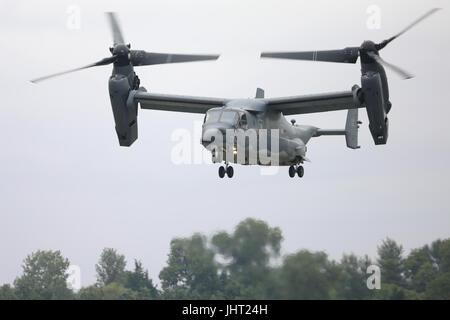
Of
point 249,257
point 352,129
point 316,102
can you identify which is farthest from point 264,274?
point 352,129

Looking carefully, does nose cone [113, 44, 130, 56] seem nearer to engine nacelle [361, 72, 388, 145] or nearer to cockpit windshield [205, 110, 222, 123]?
cockpit windshield [205, 110, 222, 123]

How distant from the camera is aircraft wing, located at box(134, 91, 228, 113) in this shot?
44722mm

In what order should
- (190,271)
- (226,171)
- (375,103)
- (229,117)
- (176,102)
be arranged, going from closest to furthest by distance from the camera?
1. (190,271)
2. (375,103)
3. (229,117)
4. (226,171)
5. (176,102)

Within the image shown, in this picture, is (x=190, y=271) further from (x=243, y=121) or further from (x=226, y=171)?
(x=243, y=121)

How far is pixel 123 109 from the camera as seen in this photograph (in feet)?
145

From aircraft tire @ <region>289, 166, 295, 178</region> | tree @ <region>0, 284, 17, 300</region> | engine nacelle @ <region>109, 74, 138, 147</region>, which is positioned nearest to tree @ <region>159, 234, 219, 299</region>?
engine nacelle @ <region>109, 74, 138, 147</region>

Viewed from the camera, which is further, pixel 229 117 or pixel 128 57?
pixel 128 57

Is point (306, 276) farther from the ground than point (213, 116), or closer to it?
closer to it

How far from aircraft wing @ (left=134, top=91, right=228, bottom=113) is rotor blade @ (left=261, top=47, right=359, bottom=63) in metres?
2.75

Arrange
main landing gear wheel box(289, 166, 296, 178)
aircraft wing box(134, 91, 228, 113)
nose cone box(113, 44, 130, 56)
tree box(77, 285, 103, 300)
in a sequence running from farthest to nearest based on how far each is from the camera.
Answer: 1. main landing gear wheel box(289, 166, 296, 178)
2. aircraft wing box(134, 91, 228, 113)
3. nose cone box(113, 44, 130, 56)
4. tree box(77, 285, 103, 300)

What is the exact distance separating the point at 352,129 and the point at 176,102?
8007mm

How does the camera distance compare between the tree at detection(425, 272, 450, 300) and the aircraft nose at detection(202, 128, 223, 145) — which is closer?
the tree at detection(425, 272, 450, 300)

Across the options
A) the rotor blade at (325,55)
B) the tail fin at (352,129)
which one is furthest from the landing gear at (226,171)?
the tail fin at (352,129)

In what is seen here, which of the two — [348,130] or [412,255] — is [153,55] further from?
[412,255]
